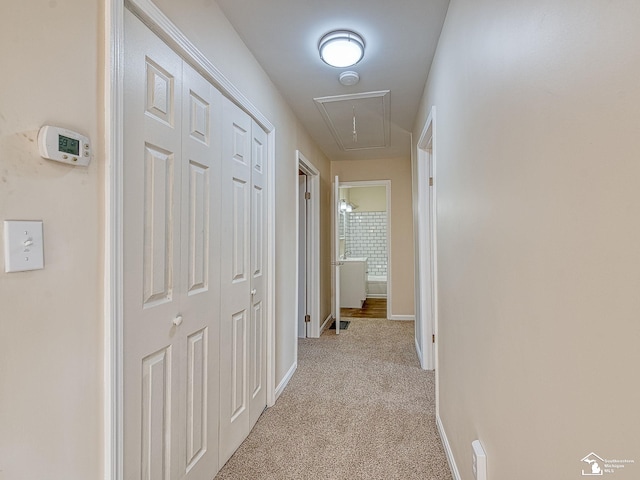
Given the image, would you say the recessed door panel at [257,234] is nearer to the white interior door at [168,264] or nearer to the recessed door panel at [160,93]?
the white interior door at [168,264]

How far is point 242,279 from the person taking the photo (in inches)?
76.0

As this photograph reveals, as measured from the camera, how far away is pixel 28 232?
747 millimetres

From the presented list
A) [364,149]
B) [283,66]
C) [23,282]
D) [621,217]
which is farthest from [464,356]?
[364,149]

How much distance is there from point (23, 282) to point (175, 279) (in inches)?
22.5

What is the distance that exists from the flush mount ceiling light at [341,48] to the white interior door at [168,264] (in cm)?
79

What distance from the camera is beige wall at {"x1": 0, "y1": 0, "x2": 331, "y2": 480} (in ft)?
2.34

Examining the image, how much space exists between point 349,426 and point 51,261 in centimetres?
191

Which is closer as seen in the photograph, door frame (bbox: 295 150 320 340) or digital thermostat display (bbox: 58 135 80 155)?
digital thermostat display (bbox: 58 135 80 155)

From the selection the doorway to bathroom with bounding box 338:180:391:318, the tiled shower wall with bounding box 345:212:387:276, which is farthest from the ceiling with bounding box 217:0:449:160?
the tiled shower wall with bounding box 345:212:387:276

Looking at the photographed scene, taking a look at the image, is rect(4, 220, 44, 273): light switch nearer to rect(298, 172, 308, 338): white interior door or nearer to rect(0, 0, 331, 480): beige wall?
rect(0, 0, 331, 480): beige wall

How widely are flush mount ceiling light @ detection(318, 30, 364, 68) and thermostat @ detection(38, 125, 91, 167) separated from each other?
5.03ft

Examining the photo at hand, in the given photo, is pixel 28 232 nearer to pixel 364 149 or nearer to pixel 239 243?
pixel 239 243

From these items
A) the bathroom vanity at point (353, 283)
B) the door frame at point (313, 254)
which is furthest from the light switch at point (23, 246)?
the bathroom vanity at point (353, 283)

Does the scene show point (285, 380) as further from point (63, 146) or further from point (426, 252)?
point (63, 146)
